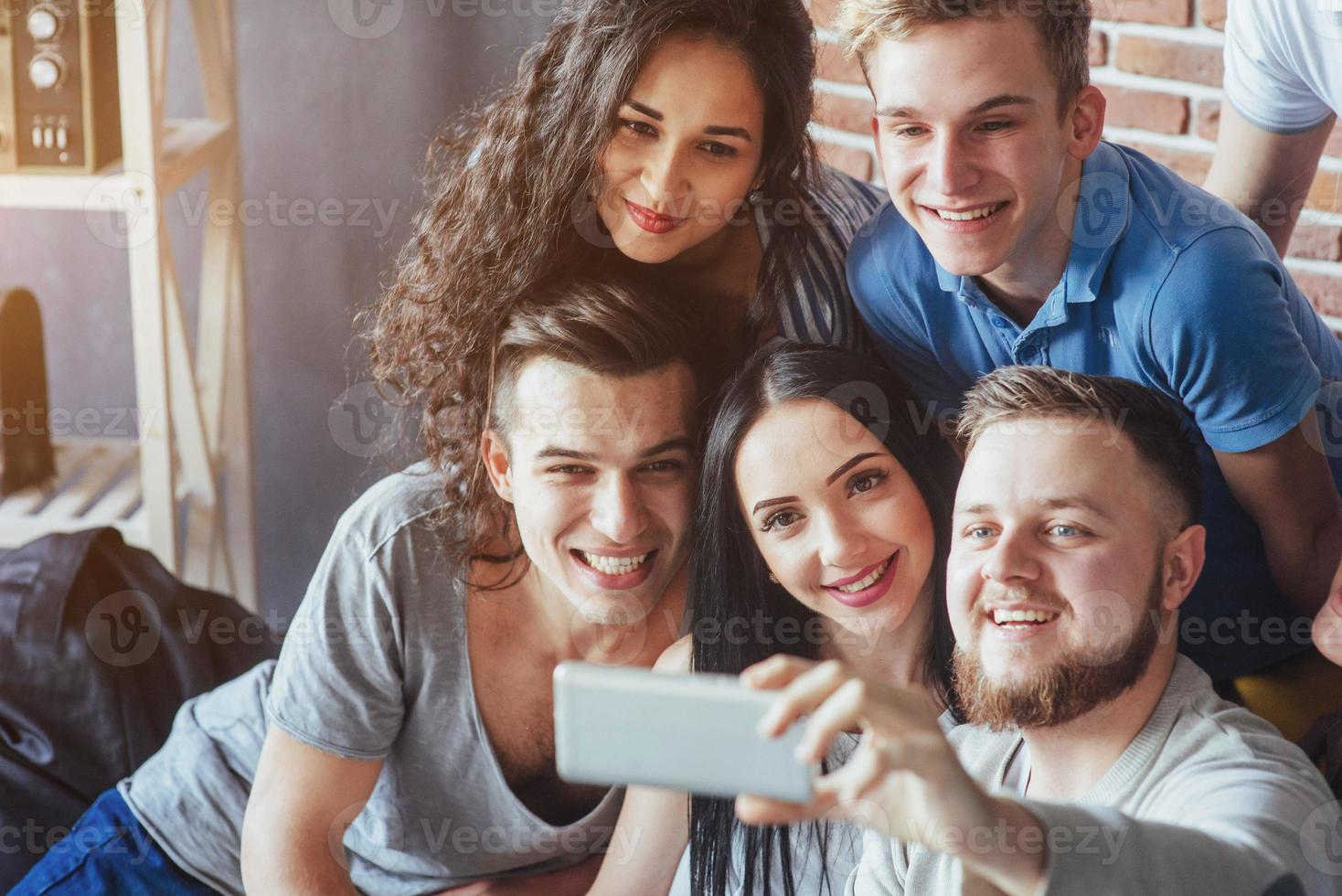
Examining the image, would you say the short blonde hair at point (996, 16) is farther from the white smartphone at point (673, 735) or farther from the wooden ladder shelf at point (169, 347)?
the wooden ladder shelf at point (169, 347)

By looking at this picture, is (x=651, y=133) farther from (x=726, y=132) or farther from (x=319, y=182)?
(x=319, y=182)

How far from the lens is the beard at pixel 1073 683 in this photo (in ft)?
2.81

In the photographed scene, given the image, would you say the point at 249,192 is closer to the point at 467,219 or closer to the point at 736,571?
the point at 467,219

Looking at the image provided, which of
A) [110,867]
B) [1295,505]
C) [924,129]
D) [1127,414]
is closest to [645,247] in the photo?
[924,129]

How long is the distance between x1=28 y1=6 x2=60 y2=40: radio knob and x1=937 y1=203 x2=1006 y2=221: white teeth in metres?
1.01

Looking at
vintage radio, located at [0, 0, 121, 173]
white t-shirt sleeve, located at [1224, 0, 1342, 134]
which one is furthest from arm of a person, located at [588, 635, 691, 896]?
vintage radio, located at [0, 0, 121, 173]

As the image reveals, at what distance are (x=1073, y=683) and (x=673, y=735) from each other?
0.91ft

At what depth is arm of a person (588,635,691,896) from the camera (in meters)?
1.09

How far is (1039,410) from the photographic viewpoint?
2.89 ft

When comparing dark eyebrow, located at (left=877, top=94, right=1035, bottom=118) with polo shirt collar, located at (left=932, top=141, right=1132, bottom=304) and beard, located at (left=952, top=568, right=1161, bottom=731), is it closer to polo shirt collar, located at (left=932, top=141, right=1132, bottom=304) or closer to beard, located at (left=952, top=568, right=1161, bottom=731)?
polo shirt collar, located at (left=932, top=141, right=1132, bottom=304)

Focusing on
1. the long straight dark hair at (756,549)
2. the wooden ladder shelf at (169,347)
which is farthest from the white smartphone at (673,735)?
the wooden ladder shelf at (169,347)

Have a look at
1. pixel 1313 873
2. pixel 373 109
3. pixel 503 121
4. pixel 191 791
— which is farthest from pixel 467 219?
pixel 1313 873

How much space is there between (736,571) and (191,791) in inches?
23.2

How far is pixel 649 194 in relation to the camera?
3.27 feet
